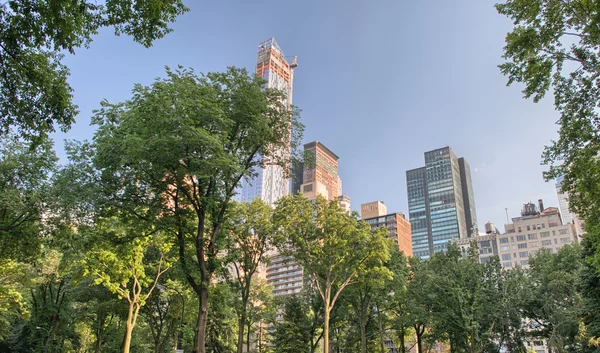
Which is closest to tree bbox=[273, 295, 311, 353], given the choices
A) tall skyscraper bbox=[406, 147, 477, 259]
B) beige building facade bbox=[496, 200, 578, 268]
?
beige building facade bbox=[496, 200, 578, 268]

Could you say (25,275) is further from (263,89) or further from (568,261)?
(568,261)

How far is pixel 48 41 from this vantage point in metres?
9.23

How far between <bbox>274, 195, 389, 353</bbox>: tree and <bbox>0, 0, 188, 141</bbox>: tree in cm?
1820

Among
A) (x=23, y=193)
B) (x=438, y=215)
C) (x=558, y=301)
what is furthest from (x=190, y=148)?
(x=438, y=215)

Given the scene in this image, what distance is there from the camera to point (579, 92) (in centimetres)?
1520

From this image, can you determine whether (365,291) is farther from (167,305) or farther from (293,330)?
(167,305)

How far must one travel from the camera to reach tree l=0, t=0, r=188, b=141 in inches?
339

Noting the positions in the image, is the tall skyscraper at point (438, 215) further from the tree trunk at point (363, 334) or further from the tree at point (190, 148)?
the tree at point (190, 148)

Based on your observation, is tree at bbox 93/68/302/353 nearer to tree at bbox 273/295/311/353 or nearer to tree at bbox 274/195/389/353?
tree at bbox 274/195/389/353

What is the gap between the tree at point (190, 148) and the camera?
507 inches

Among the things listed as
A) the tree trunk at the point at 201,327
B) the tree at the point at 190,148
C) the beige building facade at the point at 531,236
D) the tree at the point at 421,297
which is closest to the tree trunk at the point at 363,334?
the tree at the point at 421,297

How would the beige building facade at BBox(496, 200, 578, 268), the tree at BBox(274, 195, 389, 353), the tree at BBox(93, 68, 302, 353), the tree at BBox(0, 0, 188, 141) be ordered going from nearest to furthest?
the tree at BBox(0, 0, 188, 141) < the tree at BBox(93, 68, 302, 353) < the tree at BBox(274, 195, 389, 353) < the beige building facade at BBox(496, 200, 578, 268)

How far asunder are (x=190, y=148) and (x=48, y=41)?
516 cm

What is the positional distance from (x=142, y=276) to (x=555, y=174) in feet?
80.7
